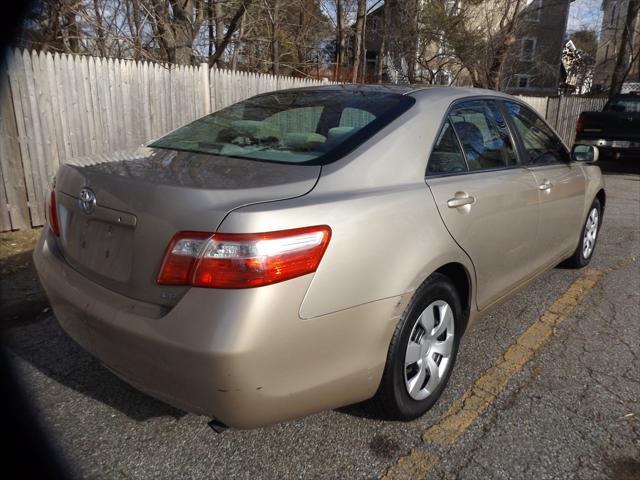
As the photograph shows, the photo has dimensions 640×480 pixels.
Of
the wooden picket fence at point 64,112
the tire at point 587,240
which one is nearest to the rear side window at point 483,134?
the tire at point 587,240

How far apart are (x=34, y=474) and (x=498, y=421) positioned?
2.13 meters

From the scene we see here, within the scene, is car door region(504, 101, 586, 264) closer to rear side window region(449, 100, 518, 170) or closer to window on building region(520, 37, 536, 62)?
rear side window region(449, 100, 518, 170)

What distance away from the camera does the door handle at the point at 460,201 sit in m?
2.48

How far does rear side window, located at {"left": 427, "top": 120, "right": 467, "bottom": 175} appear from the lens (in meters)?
2.55

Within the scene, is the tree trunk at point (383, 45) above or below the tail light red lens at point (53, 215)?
above

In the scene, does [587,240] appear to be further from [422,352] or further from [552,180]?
[422,352]

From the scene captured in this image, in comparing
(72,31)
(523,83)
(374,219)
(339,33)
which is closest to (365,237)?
(374,219)

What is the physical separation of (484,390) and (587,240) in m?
2.70

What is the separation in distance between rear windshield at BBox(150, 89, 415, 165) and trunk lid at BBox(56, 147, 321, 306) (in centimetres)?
18

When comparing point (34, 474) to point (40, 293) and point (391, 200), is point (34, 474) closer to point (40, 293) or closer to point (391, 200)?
point (391, 200)

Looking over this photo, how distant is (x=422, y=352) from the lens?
2430 mm

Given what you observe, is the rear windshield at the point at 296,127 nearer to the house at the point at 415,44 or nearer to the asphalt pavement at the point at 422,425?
the asphalt pavement at the point at 422,425

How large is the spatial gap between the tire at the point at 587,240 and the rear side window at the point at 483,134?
1782 millimetres

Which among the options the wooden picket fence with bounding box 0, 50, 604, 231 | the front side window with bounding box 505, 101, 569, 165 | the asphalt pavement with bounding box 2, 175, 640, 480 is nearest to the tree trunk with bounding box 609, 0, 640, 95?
the wooden picket fence with bounding box 0, 50, 604, 231
